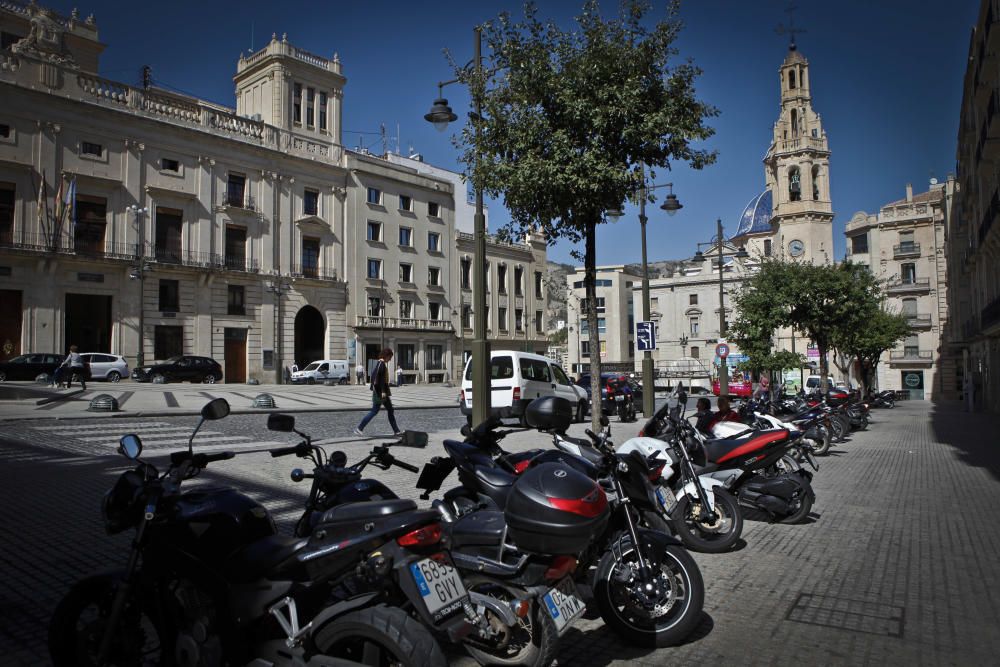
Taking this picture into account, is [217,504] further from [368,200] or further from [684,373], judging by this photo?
[684,373]

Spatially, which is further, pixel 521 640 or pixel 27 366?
pixel 27 366

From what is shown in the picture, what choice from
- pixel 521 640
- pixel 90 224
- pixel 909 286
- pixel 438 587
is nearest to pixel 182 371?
pixel 90 224

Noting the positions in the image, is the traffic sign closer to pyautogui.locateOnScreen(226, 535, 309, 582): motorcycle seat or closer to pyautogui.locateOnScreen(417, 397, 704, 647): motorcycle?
pyautogui.locateOnScreen(417, 397, 704, 647): motorcycle

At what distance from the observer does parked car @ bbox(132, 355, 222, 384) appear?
115 feet

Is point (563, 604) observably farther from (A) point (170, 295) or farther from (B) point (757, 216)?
(B) point (757, 216)

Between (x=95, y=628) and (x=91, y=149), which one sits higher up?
(x=91, y=149)

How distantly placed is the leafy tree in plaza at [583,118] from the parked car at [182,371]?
2885cm

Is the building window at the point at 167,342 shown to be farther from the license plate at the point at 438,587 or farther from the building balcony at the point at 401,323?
the license plate at the point at 438,587

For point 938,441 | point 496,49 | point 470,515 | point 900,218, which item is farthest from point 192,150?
point 900,218

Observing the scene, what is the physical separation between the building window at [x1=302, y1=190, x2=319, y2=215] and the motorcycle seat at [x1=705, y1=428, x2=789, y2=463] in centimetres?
4453

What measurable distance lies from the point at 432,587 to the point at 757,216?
94.8 meters

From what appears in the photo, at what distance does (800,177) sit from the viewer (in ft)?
219

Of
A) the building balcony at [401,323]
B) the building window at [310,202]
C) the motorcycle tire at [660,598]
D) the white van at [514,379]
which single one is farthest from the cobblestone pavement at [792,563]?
the building balcony at [401,323]

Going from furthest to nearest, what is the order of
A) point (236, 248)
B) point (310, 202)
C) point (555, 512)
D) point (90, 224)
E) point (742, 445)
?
point (310, 202), point (236, 248), point (90, 224), point (742, 445), point (555, 512)
